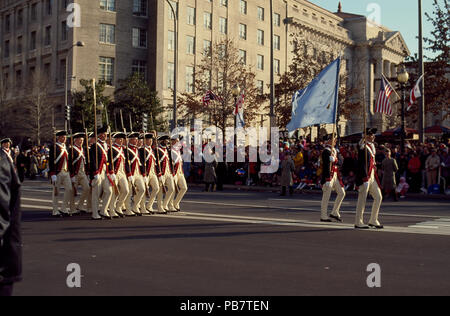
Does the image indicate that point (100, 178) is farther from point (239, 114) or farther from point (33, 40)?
point (33, 40)

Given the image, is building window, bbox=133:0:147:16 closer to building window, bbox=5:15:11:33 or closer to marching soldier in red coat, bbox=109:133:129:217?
building window, bbox=5:15:11:33

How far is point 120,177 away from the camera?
44.2ft

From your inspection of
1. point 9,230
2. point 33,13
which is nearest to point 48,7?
point 33,13

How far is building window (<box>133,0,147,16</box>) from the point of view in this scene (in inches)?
2042

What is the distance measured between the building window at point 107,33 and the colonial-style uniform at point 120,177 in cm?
3890

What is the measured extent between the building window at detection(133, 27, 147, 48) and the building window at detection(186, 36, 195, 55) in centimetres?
414

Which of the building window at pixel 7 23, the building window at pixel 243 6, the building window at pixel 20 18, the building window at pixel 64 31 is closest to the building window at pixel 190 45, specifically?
the building window at pixel 243 6

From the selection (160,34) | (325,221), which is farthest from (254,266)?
(160,34)

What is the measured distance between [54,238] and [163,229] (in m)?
2.21

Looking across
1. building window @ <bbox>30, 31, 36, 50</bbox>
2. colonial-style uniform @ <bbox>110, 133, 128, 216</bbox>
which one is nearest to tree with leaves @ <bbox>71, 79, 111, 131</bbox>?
building window @ <bbox>30, 31, 36, 50</bbox>

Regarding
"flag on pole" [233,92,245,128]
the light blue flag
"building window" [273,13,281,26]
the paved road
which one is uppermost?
"building window" [273,13,281,26]

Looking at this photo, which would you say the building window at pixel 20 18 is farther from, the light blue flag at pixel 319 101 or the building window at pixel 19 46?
the light blue flag at pixel 319 101

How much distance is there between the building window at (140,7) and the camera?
5188 cm

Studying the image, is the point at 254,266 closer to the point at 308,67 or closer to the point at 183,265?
the point at 183,265
